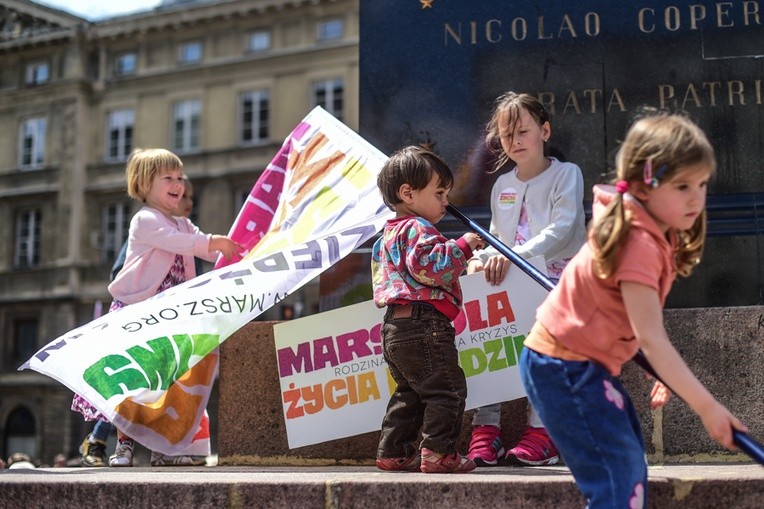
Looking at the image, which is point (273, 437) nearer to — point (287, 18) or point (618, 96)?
point (618, 96)

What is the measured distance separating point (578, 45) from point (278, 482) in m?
2.87

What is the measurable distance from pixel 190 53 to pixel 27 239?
26.0 ft

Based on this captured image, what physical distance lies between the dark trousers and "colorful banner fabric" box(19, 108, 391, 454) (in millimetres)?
731

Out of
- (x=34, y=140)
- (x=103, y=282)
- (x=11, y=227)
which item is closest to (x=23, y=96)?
(x=34, y=140)

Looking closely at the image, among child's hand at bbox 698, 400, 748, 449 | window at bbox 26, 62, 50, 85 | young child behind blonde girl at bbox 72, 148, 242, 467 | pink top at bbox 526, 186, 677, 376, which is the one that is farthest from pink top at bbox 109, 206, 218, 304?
window at bbox 26, 62, 50, 85

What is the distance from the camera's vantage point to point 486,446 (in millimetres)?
4086

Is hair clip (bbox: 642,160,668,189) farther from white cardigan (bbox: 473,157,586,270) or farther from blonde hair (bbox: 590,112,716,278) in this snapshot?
white cardigan (bbox: 473,157,586,270)

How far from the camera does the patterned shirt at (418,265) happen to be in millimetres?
3645

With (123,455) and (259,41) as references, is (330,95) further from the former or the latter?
(123,455)

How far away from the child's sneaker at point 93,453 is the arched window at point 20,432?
2635cm

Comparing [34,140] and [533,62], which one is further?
[34,140]

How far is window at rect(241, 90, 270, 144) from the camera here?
94.5 feet

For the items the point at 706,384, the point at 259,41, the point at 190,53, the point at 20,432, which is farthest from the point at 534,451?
the point at 20,432

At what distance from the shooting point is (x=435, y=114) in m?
5.20
